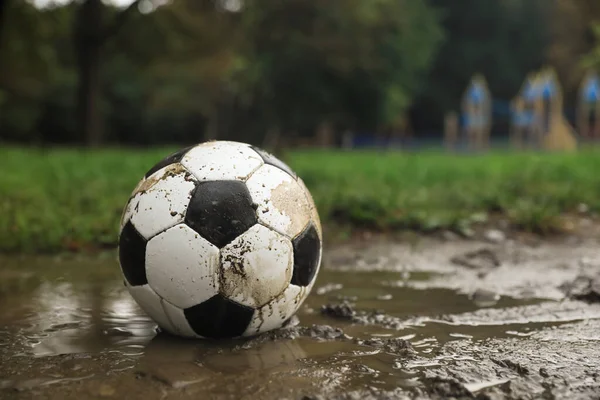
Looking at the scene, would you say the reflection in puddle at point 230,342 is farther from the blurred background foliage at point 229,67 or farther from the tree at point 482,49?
the tree at point 482,49

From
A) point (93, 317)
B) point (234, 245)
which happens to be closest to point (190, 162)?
point (234, 245)

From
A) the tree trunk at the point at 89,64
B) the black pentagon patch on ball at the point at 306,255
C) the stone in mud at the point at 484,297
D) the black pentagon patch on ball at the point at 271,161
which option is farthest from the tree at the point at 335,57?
the black pentagon patch on ball at the point at 306,255

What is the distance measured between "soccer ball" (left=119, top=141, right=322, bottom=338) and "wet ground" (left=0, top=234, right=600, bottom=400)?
168 mm

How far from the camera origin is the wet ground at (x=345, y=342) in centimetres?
260

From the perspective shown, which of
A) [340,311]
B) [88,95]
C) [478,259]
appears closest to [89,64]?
[88,95]

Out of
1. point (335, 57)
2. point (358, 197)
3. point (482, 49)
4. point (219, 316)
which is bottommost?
point (219, 316)

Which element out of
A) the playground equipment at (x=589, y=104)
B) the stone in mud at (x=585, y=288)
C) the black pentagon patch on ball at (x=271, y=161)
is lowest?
the stone in mud at (x=585, y=288)

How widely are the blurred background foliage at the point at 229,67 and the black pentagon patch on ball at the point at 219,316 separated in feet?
55.6

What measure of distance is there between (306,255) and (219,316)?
529 millimetres

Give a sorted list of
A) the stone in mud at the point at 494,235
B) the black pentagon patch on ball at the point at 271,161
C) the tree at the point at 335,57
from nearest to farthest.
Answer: the black pentagon patch on ball at the point at 271,161
the stone in mud at the point at 494,235
the tree at the point at 335,57

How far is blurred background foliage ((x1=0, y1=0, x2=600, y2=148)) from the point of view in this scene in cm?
2084

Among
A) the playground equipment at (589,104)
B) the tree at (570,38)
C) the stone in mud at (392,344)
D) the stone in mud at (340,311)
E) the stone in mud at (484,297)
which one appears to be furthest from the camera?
the tree at (570,38)

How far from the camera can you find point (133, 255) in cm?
331

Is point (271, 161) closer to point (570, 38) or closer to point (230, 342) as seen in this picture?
point (230, 342)
